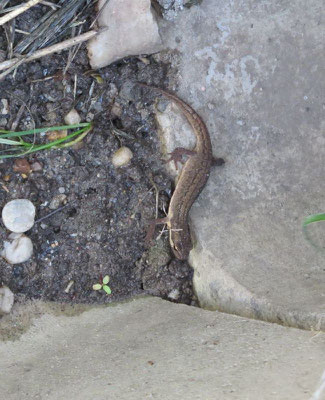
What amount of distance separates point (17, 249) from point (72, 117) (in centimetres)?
111

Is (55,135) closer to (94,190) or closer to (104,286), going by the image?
(94,190)

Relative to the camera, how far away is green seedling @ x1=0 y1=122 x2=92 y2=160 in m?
3.57

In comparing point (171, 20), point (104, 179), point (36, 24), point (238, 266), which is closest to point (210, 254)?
point (238, 266)

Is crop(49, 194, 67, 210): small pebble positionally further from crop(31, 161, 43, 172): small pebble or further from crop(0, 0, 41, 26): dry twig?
crop(0, 0, 41, 26): dry twig

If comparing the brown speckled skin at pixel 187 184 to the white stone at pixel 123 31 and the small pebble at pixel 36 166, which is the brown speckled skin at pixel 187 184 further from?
the small pebble at pixel 36 166

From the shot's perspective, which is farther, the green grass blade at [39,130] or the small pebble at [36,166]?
the small pebble at [36,166]

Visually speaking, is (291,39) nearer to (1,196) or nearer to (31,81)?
(31,81)

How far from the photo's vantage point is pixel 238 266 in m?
3.51

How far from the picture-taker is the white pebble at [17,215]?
365 centimetres

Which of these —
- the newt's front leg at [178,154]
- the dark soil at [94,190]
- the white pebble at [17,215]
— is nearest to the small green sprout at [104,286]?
the dark soil at [94,190]

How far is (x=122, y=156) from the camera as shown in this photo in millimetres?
3785

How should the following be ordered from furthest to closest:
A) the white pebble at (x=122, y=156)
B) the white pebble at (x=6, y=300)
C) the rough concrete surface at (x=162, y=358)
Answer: the white pebble at (x=122, y=156) → the white pebble at (x=6, y=300) → the rough concrete surface at (x=162, y=358)

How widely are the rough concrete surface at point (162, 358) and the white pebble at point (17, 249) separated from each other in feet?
1.81

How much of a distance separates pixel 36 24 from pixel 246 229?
2160 mm
